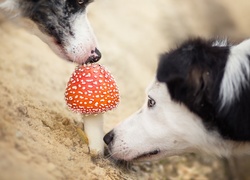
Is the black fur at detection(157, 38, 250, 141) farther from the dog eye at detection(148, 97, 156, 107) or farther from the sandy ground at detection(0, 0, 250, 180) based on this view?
the sandy ground at detection(0, 0, 250, 180)

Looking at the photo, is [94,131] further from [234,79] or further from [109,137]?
[234,79]

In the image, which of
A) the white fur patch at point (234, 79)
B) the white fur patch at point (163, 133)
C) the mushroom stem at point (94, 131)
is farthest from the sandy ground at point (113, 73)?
the white fur patch at point (234, 79)

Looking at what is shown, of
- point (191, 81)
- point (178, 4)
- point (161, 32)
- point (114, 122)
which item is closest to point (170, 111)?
point (191, 81)

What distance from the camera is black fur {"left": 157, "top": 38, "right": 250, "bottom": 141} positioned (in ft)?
9.20

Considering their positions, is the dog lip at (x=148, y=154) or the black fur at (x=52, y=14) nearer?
the dog lip at (x=148, y=154)

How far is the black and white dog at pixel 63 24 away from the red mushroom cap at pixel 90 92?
1.39ft

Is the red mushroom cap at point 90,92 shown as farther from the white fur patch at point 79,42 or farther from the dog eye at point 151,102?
the white fur patch at point 79,42

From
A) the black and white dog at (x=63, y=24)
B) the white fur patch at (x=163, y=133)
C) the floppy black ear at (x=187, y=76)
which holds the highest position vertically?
the floppy black ear at (x=187, y=76)

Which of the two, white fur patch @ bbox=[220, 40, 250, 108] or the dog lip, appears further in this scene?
the dog lip

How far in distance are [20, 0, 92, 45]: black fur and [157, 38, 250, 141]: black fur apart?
100cm

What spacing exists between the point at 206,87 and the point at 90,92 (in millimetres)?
770

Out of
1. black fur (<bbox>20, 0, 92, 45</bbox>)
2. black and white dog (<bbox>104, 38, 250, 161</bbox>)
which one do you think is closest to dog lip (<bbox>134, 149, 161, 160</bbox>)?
black and white dog (<bbox>104, 38, 250, 161</bbox>)

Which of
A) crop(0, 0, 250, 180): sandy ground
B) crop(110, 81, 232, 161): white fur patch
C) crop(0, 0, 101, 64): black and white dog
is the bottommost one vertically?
crop(0, 0, 250, 180): sandy ground

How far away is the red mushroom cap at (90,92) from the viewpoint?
301 centimetres
